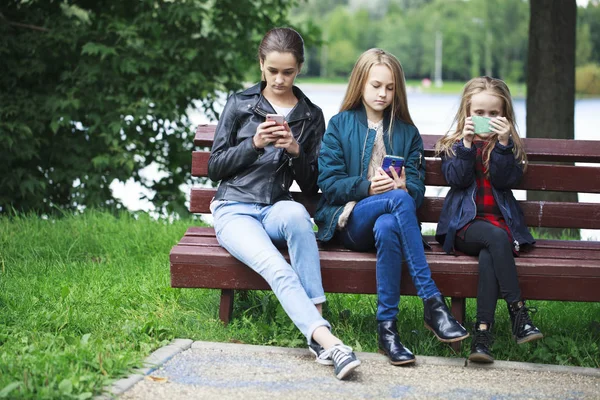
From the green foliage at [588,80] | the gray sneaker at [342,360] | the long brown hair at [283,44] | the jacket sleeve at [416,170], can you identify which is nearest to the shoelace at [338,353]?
the gray sneaker at [342,360]

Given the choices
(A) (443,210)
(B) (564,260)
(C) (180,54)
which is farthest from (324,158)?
(C) (180,54)

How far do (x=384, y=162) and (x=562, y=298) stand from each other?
98 cm

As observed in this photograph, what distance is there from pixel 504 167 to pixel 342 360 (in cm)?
124

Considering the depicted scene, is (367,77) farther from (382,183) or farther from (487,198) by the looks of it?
(487,198)

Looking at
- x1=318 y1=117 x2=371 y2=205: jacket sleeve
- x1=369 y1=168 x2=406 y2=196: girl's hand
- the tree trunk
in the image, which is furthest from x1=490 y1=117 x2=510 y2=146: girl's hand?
the tree trunk

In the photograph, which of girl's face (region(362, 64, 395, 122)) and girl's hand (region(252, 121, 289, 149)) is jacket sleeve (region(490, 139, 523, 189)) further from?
girl's hand (region(252, 121, 289, 149))

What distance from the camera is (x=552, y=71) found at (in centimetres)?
636

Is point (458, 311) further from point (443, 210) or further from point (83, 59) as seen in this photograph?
point (83, 59)

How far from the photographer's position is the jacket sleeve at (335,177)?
388 centimetres

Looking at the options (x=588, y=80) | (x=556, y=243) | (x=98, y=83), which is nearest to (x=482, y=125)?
(x=556, y=243)

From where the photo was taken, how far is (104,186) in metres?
6.88

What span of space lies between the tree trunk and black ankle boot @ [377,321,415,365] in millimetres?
3257

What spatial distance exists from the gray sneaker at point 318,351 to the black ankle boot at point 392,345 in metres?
0.26

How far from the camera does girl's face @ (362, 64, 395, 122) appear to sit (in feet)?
13.0
